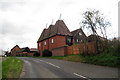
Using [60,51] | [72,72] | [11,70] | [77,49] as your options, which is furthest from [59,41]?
[72,72]

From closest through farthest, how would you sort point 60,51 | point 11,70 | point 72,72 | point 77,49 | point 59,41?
point 72,72, point 11,70, point 77,49, point 60,51, point 59,41

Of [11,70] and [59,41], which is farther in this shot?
[59,41]

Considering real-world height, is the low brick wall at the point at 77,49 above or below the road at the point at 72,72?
above

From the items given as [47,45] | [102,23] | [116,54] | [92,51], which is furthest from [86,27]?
[47,45]

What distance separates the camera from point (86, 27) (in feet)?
62.1

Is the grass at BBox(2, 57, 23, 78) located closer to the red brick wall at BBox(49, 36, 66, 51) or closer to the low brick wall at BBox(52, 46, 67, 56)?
the low brick wall at BBox(52, 46, 67, 56)

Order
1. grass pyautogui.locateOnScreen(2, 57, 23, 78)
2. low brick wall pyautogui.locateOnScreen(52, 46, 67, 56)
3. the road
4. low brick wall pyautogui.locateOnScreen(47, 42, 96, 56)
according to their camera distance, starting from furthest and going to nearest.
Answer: low brick wall pyautogui.locateOnScreen(52, 46, 67, 56), low brick wall pyautogui.locateOnScreen(47, 42, 96, 56), the road, grass pyautogui.locateOnScreen(2, 57, 23, 78)

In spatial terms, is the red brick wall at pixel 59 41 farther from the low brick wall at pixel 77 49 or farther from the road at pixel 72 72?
the road at pixel 72 72

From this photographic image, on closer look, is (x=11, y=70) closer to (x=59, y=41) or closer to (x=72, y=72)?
(x=72, y=72)

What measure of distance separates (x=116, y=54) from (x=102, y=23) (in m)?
6.18

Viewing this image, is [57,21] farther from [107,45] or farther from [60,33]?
[107,45]

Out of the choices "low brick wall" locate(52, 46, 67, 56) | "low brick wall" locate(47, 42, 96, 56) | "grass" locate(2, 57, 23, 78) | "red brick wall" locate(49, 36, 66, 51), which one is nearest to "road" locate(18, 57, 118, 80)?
"grass" locate(2, 57, 23, 78)

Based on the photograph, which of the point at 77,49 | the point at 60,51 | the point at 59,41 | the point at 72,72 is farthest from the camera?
the point at 59,41

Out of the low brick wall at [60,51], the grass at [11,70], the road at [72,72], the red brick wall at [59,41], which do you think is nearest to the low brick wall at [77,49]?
the low brick wall at [60,51]
